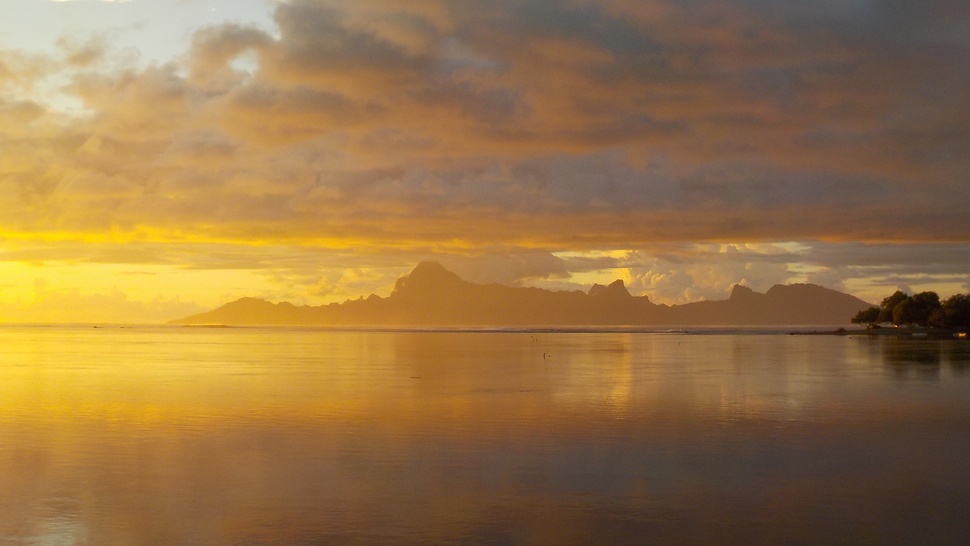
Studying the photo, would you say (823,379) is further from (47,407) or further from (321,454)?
(47,407)

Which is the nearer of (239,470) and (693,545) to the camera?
(693,545)

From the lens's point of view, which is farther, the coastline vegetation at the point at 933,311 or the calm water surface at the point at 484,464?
the coastline vegetation at the point at 933,311

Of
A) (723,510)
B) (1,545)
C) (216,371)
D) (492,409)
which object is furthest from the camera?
(216,371)

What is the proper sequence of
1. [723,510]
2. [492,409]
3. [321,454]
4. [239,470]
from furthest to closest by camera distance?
[492,409] → [321,454] → [239,470] → [723,510]

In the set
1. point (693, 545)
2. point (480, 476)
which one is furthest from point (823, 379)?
point (693, 545)

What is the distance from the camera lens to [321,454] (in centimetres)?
3127

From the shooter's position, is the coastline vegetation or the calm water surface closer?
the calm water surface

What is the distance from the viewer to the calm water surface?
833 inches

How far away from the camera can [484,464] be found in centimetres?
2909

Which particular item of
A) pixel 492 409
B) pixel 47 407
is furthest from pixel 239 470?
pixel 47 407

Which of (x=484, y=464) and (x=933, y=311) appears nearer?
(x=484, y=464)

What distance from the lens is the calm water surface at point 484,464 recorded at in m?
21.2

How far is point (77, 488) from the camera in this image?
83.8 ft

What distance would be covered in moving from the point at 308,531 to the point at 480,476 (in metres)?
7.59
